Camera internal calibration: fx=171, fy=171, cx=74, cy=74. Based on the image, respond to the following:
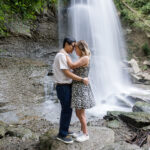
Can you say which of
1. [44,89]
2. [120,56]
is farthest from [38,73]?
[120,56]

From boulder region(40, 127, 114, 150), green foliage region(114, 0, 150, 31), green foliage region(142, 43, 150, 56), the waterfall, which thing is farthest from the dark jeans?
green foliage region(114, 0, 150, 31)

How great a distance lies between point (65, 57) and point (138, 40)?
1211cm

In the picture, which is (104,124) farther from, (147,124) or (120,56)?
(120,56)

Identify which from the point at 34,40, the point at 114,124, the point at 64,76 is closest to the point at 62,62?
the point at 64,76

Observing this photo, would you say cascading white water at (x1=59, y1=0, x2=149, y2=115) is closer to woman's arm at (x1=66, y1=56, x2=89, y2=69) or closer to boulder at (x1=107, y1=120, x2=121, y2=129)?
boulder at (x1=107, y1=120, x2=121, y2=129)

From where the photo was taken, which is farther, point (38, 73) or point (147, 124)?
point (38, 73)

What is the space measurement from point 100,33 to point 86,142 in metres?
10.8

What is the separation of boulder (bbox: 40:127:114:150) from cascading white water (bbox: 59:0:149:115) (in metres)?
6.80

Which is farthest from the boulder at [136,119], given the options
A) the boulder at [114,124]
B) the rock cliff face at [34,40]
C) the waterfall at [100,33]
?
the rock cliff face at [34,40]

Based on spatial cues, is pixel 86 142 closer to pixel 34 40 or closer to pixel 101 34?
pixel 34 40

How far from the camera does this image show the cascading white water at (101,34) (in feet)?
35.9

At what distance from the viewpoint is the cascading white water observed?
35.9 feet

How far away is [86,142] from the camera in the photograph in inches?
123

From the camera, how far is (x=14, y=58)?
381 inches
